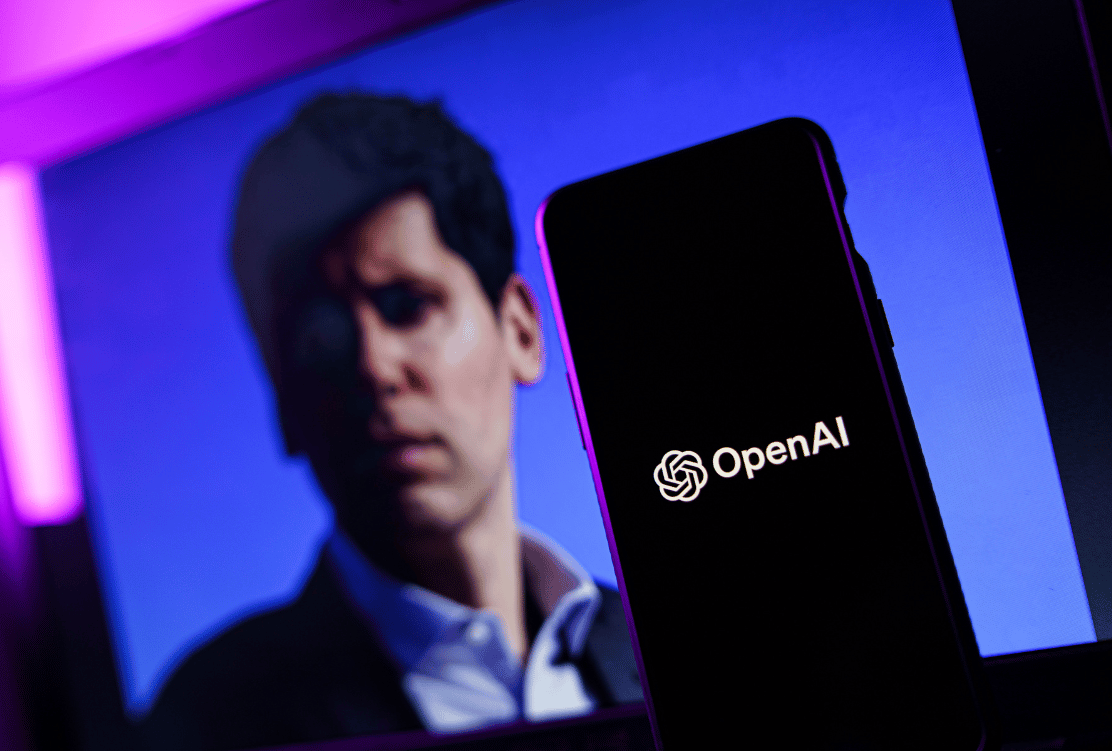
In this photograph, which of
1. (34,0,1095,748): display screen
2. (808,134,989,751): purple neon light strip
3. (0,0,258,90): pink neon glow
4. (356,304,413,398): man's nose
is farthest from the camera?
(0,0,258,90): pink neon glow

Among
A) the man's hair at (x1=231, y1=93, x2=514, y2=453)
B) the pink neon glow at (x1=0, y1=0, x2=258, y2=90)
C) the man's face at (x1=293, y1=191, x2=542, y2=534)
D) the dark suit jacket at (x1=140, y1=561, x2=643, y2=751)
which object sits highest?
the pink neon glow at (x1=0, y1=0, x2=258, y2=90)

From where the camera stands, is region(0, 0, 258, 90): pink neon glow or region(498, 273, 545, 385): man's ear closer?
region(498, 273, 545, 385): man's ear

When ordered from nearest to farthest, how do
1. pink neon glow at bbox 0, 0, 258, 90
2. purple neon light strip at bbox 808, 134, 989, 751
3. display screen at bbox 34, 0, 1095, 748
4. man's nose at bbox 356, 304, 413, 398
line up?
purple neon light strip at bbox 808, 134, 989, 751
display screen at bbox 34, 0, 1095, 748
man's nose at bbox 356, 304, 413, 398
pink neon glow at bbox 0, 0, 258, 90

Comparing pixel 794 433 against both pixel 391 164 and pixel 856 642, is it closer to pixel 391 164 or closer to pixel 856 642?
pixel 856 642

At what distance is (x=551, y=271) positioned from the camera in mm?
401

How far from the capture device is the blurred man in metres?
0.53

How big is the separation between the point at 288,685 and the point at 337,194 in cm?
38

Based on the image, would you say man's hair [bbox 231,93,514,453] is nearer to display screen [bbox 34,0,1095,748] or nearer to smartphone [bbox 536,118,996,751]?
display screen [bbox 34,0,1095,748]

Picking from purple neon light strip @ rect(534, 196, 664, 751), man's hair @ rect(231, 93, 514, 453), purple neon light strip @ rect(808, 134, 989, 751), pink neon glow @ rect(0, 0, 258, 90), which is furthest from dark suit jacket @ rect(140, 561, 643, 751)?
pink neon glow @ rect(0, 0, 258, 90)

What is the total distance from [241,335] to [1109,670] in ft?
2.03

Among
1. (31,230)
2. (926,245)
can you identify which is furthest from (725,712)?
(31,230)

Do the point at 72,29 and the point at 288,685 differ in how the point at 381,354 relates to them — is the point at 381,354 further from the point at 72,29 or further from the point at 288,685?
the point at 72,29

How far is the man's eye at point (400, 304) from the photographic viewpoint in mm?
548

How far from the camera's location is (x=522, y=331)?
0.53 meters
